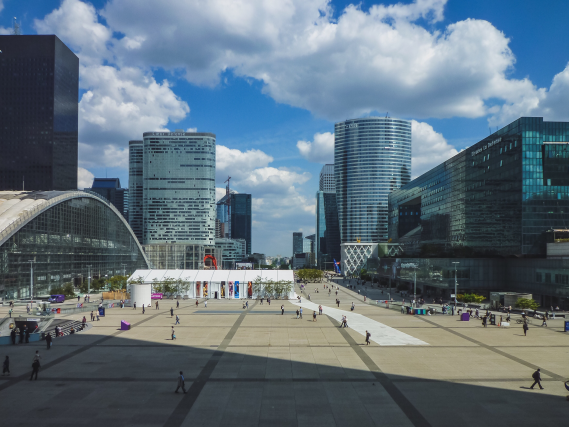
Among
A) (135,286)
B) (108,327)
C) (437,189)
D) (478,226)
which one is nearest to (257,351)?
(108,327)

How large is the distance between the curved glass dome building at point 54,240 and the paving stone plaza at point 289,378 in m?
45.2

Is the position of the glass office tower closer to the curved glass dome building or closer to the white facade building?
the white facade building

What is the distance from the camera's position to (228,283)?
8244 cm

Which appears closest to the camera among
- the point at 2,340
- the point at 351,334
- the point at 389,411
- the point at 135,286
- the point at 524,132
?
the point at 389,411

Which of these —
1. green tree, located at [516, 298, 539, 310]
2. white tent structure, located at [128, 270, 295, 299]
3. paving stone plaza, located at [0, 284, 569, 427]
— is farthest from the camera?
white tent structure, located at [128, 270, 295, 299]

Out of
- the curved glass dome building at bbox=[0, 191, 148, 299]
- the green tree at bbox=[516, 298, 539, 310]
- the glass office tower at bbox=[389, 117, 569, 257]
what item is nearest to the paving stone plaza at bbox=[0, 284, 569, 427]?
the green tree at bbox=[516, 298, 539, 310]

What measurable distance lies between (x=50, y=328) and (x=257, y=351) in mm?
23771

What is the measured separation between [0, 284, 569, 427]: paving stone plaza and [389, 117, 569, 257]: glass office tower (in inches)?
1502

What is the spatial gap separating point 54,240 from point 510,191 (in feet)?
296

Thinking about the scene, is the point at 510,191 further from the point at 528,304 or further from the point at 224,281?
the point at 224,281

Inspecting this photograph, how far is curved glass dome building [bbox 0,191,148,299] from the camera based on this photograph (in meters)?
78.7

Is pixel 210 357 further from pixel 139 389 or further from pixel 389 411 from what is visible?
pixel 389 411

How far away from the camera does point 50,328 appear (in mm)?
44344

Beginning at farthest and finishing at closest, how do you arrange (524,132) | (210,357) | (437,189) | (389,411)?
(437,189) → (524,132) → (210,357) → (389,411)
